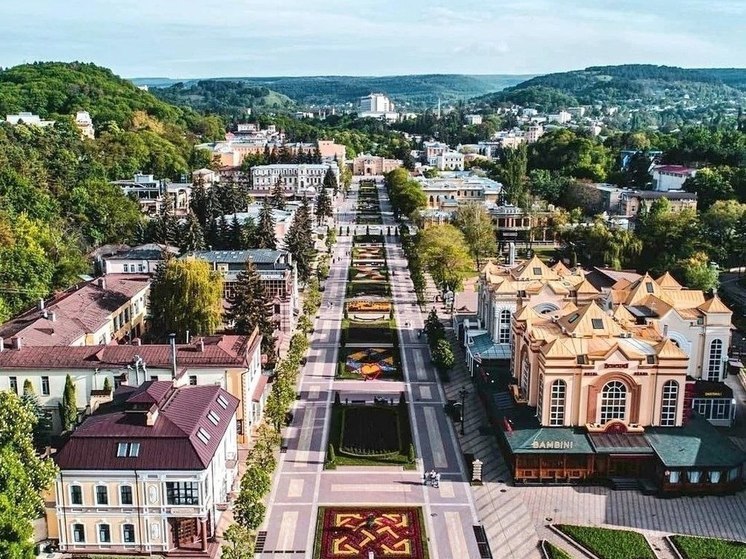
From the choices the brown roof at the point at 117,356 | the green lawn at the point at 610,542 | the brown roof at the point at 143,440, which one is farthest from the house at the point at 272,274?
the green lawn at the point at 610,542

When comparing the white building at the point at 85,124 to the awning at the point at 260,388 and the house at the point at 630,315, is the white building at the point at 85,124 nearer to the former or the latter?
the house at the point at 630,315

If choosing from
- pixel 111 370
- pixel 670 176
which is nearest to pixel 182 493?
pixel 111 370

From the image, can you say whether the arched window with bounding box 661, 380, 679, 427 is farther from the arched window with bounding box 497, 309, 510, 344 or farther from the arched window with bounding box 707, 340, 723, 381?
the arched window with bounding box 497, 309, 510, 344

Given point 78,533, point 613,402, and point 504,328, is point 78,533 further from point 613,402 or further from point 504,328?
point 504,328

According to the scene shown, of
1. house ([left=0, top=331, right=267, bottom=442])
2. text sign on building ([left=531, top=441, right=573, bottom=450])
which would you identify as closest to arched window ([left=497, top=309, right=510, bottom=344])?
text sign on building ([left=531, top=441, right=573, bottom=450])

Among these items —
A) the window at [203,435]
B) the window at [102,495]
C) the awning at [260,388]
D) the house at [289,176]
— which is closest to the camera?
the window at [102,495]

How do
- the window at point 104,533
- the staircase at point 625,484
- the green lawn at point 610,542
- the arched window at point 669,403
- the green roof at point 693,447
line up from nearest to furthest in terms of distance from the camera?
the green lawn at point 610,542 < the window at point 104,533 < the green roof at point 693,447 < the staircase at point 625,484 < the arched window at point 669,403

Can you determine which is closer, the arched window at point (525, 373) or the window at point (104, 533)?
the window at point (104, 533)
